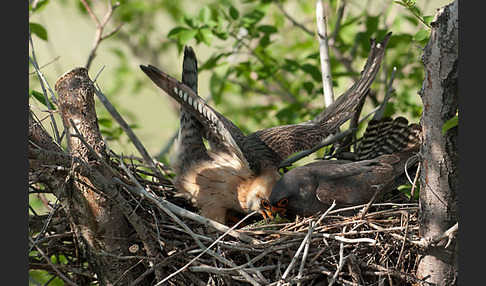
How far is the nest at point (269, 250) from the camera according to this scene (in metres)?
3.02

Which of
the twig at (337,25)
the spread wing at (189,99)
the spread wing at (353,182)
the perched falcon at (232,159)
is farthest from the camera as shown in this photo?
the twig at (337,25)

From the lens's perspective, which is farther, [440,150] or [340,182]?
[340,182]

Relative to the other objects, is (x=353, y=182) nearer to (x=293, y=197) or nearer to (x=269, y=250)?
(x=293, y=197)

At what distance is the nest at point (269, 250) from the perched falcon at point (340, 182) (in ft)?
1.41

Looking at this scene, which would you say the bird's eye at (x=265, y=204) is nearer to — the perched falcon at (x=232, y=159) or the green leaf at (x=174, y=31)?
the perched falcon at (x=232, y=159)

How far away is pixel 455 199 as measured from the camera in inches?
106

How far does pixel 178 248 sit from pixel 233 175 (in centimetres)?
115

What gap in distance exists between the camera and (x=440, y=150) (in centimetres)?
263

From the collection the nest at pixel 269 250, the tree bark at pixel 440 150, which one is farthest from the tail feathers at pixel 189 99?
the tree bark at pixel 440 150

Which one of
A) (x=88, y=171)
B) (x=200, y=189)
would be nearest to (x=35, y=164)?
(x=88, y=171)

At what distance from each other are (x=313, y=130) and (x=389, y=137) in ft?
2.19

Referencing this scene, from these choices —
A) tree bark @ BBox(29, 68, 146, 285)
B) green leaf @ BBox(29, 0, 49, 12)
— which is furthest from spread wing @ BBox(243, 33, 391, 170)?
green leaf @ BBox(29, 0, 49, 12)

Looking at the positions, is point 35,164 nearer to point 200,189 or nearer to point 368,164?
point 200,189

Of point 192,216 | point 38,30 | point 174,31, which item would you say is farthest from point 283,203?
point 38,30
